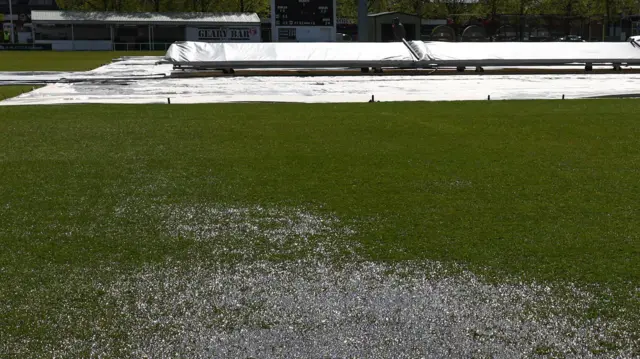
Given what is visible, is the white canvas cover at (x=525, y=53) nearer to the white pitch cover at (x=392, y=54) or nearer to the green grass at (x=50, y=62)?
the white pitch cover at (x=392, y=54)

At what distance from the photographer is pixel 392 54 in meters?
26.3

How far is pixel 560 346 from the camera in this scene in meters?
3.37

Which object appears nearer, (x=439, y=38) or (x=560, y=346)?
(x=560, y=346)

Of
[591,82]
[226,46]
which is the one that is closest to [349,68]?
[226,46]

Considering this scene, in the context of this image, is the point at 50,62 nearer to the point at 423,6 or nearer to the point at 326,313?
the point at 326,313

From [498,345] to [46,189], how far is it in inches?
179

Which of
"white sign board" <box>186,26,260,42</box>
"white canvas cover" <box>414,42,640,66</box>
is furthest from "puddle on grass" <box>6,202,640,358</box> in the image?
"white sign board" <box>186,26,260,42</box>

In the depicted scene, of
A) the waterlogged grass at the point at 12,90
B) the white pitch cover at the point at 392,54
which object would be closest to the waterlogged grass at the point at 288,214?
the waterlogged grass at the point at 12,90

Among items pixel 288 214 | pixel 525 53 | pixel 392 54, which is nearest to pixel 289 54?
pixel 392 54

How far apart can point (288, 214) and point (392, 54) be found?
845 inches

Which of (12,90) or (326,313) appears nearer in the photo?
(326,313)

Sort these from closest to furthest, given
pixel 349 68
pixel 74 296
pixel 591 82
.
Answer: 1. pixel 74 296
2. pixel 591 82
3. pixel 349 68

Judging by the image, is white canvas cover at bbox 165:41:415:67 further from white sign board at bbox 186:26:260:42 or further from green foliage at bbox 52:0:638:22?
green foliage at bbox 52:0:638:22

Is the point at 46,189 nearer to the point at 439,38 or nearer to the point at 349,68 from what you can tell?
the point at 349,68
